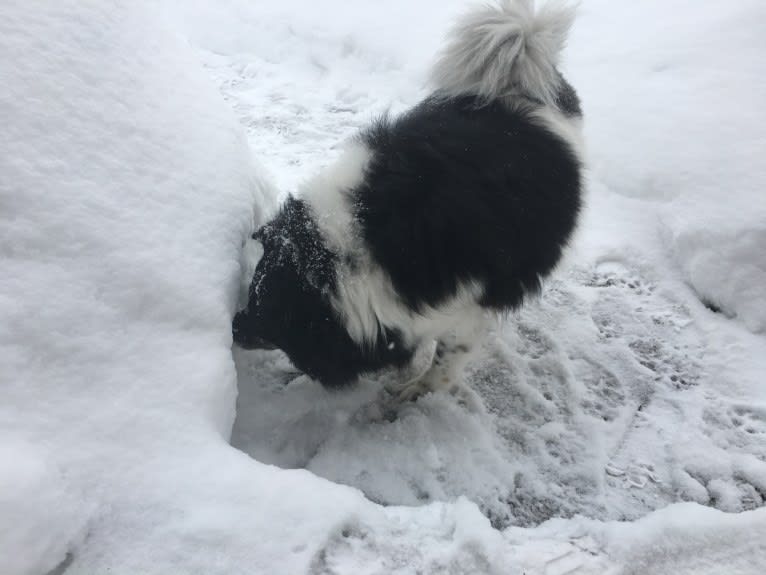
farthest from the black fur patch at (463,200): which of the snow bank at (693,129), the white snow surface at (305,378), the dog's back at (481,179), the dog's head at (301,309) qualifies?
the snow bank at (693,129)

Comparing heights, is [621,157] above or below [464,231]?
below

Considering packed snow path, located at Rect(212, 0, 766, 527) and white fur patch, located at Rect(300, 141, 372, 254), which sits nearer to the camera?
white fur patch, located at Rect(300, 141, 372, 254)

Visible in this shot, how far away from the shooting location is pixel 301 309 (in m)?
1.54

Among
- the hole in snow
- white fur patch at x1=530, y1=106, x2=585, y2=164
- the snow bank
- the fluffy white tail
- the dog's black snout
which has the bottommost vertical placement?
the hole in snow

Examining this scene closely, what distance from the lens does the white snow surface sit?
1080 millimetres

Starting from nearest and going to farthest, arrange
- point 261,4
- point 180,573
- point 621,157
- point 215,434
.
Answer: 1. point 180,573
2. point 215,434
3. point 621,157
4. point 261,4

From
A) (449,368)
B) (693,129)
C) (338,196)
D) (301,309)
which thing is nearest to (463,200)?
(338,196)

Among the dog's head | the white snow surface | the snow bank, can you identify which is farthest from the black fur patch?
the snow bank

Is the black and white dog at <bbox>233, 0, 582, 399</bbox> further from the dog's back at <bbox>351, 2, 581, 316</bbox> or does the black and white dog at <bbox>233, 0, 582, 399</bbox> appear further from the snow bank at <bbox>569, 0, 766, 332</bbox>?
the snow bank at <bbox>569, 0, 766, 332</bbox>

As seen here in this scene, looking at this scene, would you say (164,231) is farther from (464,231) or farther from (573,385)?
(573,385)

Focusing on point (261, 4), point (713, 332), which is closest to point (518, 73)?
point (713, 332)

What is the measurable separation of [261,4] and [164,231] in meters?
4.45

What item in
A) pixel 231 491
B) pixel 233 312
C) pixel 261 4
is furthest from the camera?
pixel 261 4

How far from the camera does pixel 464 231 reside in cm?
148
